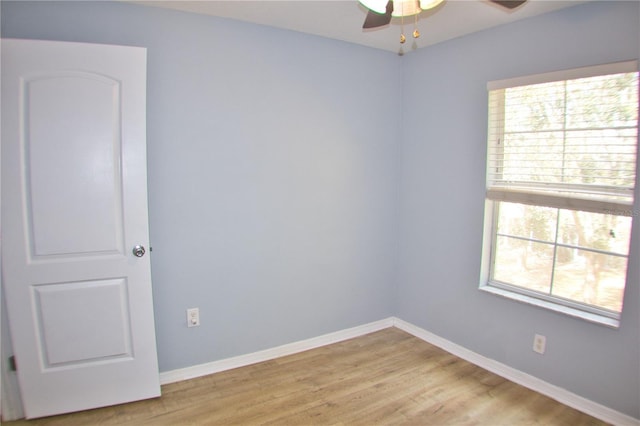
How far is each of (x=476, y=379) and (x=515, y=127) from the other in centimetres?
177

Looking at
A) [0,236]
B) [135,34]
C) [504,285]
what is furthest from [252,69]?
[504,285]

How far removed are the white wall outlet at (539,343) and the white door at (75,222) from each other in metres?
2.50

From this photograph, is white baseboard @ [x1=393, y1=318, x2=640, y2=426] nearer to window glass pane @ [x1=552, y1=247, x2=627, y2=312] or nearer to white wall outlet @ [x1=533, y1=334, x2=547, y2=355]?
white wall outlet @ [x1=533, y1=334, x2=547, y2=355]

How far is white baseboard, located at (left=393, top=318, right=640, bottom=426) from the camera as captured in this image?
2.18 metres

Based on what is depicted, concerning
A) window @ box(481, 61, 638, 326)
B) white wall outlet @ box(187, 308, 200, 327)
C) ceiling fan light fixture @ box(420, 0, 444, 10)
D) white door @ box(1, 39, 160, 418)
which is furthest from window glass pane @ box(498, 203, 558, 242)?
white door @ box(1, 39, 160, 418)

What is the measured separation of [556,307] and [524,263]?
0.35 metres

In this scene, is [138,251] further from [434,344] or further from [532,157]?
[532,157]

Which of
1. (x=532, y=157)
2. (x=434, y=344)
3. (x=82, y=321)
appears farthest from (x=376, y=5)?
(x=434, y=344)

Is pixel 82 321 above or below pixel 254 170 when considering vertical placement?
below

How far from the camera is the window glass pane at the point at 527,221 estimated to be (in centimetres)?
250

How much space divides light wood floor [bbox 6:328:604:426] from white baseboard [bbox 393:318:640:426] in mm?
52

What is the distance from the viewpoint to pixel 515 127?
8.55 ft

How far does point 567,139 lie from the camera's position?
234cm

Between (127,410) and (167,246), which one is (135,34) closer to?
(167,246)
